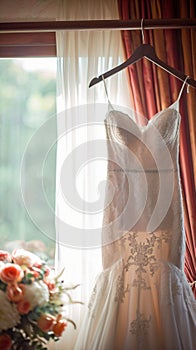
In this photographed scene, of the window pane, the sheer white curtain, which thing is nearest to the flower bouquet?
the sheer white curtain

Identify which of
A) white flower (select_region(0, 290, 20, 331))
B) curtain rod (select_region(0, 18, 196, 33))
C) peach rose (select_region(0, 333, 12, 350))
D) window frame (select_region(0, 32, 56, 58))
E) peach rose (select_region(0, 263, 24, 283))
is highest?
window frame (select_region(0, 32, 56, 58))

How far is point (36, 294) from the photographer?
163 centimetres

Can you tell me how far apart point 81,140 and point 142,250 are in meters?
0.71

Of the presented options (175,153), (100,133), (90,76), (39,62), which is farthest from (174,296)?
(39,62)

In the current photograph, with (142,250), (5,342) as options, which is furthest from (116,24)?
(5,342)

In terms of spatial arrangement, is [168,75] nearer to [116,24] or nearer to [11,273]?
[116,24]

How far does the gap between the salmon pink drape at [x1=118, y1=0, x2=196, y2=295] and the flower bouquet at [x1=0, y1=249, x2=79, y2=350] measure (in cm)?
90

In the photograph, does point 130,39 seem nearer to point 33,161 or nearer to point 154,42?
point 154,42

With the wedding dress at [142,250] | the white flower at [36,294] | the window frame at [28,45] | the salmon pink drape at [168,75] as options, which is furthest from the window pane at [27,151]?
the white flower at [36,294]

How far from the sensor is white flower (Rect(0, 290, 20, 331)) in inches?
61.8

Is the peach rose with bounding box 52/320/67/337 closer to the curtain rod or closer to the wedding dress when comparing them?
the wedding dress

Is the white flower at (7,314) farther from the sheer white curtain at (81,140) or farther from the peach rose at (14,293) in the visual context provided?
the sheer white curtain at (81,140)

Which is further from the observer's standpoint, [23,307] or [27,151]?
[27,151]

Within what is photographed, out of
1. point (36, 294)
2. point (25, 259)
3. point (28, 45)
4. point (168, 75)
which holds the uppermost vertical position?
point (28, 45)
